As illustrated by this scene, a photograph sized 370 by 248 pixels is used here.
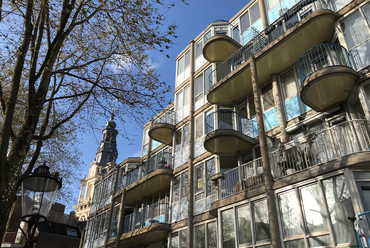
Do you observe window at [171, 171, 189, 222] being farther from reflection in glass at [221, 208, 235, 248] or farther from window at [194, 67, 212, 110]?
window at [194, 67, 212, 110]

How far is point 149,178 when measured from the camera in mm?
19172

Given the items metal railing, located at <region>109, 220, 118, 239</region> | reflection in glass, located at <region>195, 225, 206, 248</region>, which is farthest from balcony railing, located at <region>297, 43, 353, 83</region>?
metal railing, located at <region>109, 220, 118, 239</region>

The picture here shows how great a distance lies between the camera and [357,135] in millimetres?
9844

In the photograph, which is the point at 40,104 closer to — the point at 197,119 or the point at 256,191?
the point at 256,191

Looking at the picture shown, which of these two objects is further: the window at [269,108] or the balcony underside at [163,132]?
the balcony underside at [163,132]

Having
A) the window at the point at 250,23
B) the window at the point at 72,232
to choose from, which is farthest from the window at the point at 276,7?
the window at the point at 72,232

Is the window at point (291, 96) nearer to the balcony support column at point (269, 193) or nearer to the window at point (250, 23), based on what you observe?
the balcony support column at point (269, 193)

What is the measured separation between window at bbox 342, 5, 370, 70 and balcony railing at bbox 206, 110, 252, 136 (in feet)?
18.5

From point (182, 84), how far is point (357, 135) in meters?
13.6

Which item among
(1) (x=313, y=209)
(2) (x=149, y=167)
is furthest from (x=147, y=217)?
(1) (x=313, y=209)

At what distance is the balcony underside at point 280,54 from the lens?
12213 mm

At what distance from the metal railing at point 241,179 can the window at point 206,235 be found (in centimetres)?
184

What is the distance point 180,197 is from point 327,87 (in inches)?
392

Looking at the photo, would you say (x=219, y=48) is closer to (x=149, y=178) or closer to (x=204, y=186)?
(x=204, y=186)
